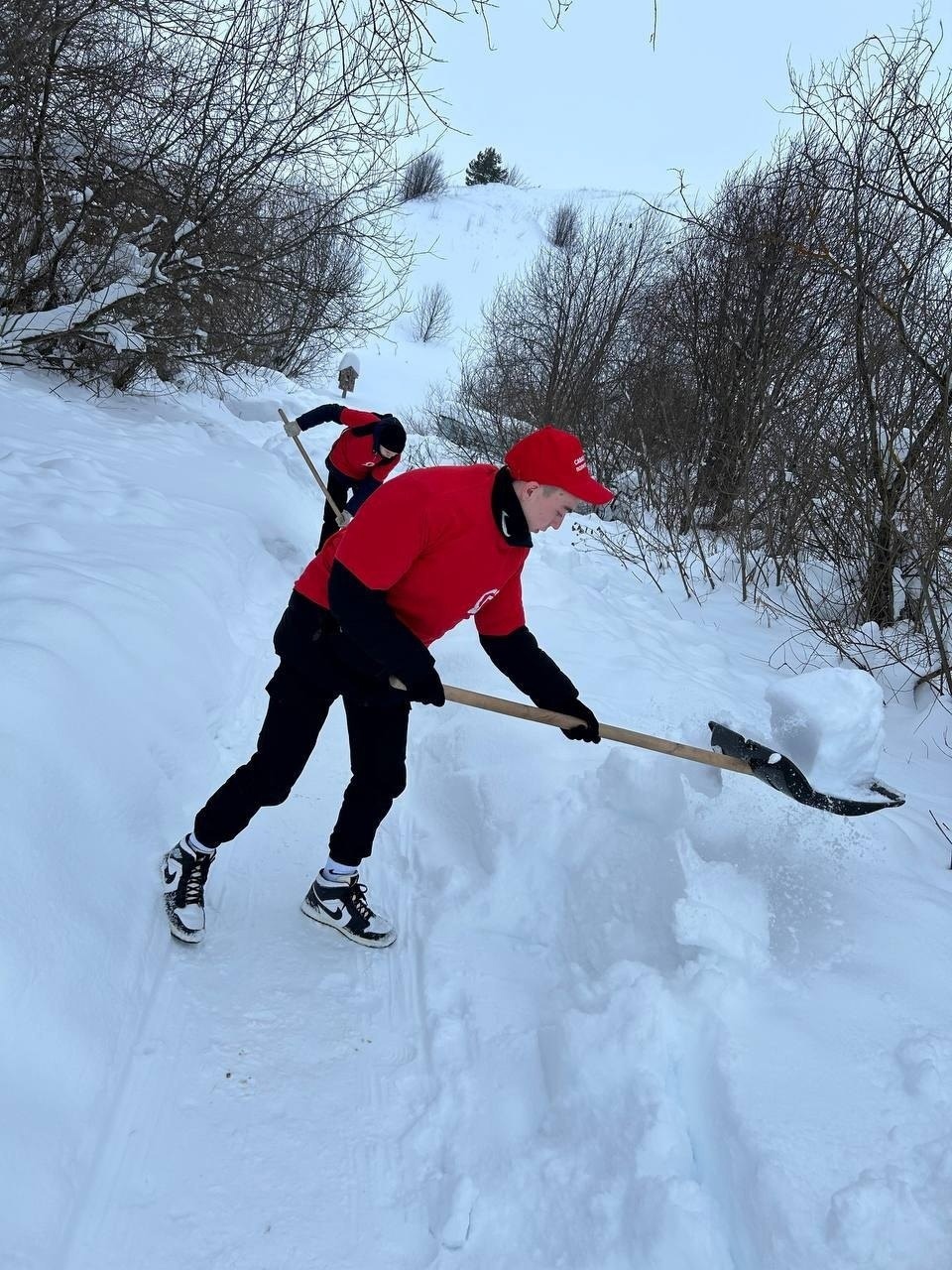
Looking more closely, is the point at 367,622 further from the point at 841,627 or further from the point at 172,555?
the point at 841,627

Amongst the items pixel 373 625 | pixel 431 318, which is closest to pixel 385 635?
pixel 373 625

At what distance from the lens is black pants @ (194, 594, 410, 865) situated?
2.29 m

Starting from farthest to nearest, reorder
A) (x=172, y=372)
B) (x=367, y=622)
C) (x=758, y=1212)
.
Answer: (x=172, y=372) → (x=367, y=622) → (x=758, y=1212)

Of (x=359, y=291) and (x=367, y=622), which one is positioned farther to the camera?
(x=359, y=291)

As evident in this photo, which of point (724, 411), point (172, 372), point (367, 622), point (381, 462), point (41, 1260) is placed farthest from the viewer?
point (172, 372)

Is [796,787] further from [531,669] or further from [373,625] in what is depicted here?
[373,625]

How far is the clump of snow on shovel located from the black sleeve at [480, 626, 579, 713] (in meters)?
0.86

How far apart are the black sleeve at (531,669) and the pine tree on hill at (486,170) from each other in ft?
203

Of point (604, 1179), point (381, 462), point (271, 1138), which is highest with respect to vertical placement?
point (381, 462)

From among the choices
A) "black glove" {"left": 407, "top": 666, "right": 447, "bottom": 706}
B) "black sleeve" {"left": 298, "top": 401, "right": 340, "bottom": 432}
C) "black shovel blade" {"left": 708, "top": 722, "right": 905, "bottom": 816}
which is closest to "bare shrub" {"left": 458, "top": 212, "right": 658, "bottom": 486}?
"black sleeve" {"left": 298, "top": 401, "right": 340, "bottom": 432}

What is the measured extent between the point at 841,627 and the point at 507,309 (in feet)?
41.3

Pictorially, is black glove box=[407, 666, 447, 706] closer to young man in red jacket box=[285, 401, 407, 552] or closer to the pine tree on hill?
young man in red jacket box=[285, 401, 407, 552]

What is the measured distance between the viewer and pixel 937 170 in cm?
478

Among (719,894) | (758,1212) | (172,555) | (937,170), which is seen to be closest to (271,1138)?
(758,1212)
